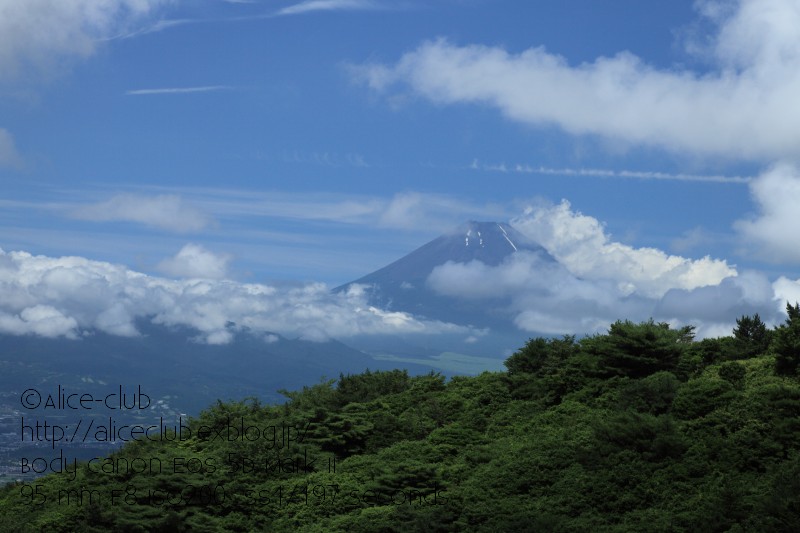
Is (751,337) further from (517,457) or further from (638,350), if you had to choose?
(517,457)

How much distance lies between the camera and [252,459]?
76.2ft

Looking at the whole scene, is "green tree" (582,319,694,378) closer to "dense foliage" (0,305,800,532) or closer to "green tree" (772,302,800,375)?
"dense foliage" (0,305,800,532)

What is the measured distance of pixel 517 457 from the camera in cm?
2034

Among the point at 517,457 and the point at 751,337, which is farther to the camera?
the point at 751,337

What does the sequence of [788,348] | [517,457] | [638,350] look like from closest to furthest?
[517,457], [788,348], [638,350]

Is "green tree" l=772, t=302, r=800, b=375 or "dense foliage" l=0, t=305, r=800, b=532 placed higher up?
"green tree" l=772, t=302, r=800, b=375

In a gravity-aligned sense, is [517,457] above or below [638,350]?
below

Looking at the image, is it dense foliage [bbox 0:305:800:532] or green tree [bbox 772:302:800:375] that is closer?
dense foliage [bbox 0:305:800:532]

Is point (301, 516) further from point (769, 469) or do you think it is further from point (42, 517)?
point (769, 469)

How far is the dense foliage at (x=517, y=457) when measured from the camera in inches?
669

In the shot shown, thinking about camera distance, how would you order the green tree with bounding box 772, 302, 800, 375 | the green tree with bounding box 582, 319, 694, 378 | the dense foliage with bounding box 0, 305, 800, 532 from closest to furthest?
1. the dense foliage with bounding box 0, 305, 800, 532
2. the green tree with bounding box 772, 302, 800, 375
3. the green tree with bounding box 582, 319, 694, 378

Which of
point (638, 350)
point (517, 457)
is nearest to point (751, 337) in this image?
point (638, 350)

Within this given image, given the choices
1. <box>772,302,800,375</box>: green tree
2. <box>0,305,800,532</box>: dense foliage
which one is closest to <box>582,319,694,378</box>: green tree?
<box>0,305,800,532</box>: dense foliage

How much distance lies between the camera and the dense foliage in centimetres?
1700
